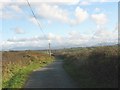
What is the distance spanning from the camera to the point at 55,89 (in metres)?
16.4

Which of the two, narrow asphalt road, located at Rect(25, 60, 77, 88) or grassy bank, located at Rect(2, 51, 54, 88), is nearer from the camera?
narrow asphalt road, located at Rect(25, 60, 77, 88)

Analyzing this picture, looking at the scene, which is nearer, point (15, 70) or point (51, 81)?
point (51, 81)

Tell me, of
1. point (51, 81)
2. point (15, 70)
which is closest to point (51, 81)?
point (51, 81)

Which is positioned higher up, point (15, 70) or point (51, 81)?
point (51, 81)

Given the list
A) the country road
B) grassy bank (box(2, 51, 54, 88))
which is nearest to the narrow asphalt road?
the country road

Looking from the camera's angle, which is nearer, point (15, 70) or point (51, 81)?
point (51, 81)

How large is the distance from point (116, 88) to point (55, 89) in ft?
10.9

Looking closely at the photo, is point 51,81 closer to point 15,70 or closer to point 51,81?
point 51,81

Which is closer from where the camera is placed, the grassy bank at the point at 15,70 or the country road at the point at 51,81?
the country road at the point at 51,81

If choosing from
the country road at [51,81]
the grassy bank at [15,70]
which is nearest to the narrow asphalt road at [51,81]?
the country road at [51,81]

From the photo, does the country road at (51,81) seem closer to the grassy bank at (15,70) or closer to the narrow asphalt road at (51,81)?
the narrow asphalt road at (51,81)

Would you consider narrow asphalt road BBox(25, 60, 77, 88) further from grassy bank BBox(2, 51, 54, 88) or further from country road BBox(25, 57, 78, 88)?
grassy bank BBox(2, 51, 54, 88)

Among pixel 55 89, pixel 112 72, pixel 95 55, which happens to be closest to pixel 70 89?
pixel 55 89

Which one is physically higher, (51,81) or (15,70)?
(51,81)
